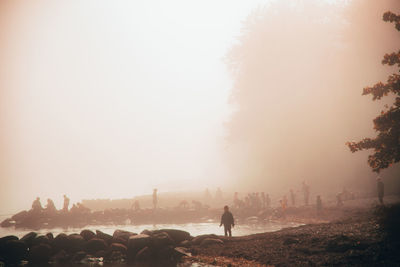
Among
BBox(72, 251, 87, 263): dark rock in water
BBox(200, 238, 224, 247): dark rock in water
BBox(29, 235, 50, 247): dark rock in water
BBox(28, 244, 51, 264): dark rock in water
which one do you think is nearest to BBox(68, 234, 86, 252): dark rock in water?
BBox(72, 251, 87, 263): dark rock in water

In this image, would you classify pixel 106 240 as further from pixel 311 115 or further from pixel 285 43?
pixel 285 43

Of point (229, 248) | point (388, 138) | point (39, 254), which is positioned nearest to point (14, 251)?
point (39, 254)

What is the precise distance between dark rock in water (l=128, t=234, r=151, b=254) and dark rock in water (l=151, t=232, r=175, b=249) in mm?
324

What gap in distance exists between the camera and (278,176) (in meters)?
69.1

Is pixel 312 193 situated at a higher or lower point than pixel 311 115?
lower

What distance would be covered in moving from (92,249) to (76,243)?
40.8 inches

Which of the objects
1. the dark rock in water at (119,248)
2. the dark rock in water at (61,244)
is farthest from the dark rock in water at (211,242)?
the dark rock in water at (61,244)

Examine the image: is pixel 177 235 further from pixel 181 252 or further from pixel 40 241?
pixel 40 241

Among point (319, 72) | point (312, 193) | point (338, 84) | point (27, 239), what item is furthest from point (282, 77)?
point (27, 239)

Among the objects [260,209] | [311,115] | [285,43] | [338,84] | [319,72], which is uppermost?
[285,43]

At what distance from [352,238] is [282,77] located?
6258cm

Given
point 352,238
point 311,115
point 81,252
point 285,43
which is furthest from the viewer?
point 285,43

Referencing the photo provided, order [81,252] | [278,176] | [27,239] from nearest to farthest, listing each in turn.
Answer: [81,252] < [27,239] < [278,176]

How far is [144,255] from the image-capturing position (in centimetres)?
1576
